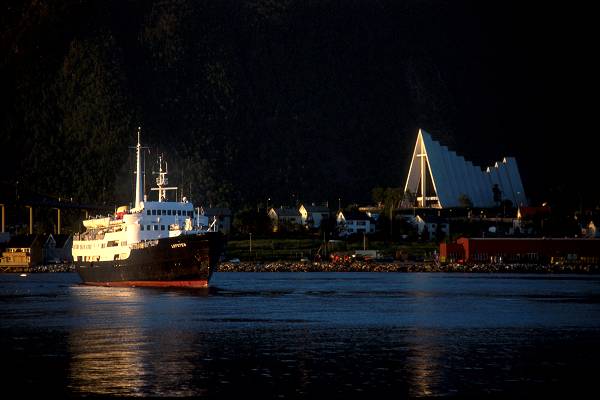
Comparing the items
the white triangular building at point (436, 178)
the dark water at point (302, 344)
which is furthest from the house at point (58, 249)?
the dark water at point (302, 344)

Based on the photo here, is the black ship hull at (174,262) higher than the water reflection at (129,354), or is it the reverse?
the black ship hull at (174,262)

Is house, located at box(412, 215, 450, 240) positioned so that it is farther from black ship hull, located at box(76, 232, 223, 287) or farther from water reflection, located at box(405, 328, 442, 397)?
water reflection, located at box(405, 328, 442, 397)

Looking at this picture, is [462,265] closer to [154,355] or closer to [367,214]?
[367,214]

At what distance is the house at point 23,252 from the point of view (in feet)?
498

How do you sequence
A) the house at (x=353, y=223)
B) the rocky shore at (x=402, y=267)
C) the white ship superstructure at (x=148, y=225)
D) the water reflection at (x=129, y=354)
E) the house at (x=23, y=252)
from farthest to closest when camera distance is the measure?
the house at (x=353, y=223) < the house at (x=23, y=252) < the rocky shore at (x=402, y=267) < the white ship superstructure at (x=148, y=225) < the water reflection at (x=129, y=354)

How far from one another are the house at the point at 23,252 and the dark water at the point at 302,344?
232 feet

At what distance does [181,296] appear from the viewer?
257 ft

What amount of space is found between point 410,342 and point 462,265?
80.0 metres

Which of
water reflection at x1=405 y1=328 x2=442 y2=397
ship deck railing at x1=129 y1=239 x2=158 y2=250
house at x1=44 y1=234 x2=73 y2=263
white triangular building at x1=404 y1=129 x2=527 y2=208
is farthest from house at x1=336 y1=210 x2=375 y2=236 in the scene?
water reflection at x1=405 y1=328 x2=442 y2=397

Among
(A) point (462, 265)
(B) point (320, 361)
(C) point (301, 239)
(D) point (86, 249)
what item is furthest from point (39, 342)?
(C) point (301, 239)

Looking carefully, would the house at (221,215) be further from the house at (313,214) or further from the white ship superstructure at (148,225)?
the white ship superstructure at (148,225)

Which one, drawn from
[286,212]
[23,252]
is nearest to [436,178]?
[286,212]

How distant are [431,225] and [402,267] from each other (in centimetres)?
3724

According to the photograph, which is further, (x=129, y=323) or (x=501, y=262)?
(x=501, y=262)
